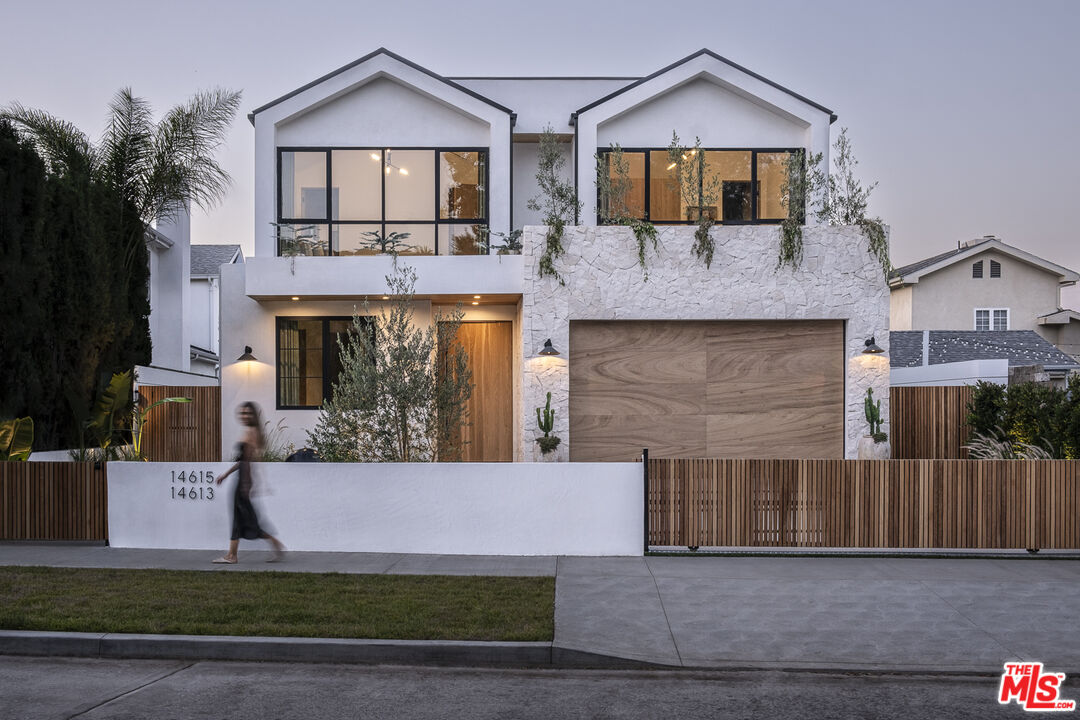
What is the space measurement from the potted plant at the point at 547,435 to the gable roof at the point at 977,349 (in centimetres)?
1517

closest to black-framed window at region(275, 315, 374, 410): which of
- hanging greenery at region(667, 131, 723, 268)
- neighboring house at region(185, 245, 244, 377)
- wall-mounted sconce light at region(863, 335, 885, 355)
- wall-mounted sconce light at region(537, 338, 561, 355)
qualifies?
wall-mounted sconce light at region(537, 338, 561, 355)

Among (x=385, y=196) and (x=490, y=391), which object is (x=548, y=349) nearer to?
(x=490, y=391)

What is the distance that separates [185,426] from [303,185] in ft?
16.9

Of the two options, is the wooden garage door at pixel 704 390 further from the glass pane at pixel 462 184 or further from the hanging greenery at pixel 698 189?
the glass pane at pixel 462 184

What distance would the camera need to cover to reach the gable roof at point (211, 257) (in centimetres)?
3128

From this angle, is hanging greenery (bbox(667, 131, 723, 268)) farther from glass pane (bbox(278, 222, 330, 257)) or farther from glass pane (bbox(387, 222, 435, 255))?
glass pane (bbox(278, 222, 330, 257))

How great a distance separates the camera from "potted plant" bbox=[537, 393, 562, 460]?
14.1 m

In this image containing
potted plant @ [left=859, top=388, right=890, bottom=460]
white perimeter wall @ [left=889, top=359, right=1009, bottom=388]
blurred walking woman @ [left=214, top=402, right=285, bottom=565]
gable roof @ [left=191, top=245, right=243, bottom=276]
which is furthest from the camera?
gable roof @ [left=191, top=245, right=243, bottom=276]

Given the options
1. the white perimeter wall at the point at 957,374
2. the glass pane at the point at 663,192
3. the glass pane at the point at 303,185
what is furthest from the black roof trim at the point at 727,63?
the white perimeter wall at the point at 957,374

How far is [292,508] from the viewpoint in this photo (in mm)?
10836

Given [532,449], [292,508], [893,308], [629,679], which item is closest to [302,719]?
[629,679]

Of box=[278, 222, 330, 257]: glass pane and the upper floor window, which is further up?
box=[278, 222, 330, 257]: glass pane

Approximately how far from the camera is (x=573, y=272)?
14742 mm

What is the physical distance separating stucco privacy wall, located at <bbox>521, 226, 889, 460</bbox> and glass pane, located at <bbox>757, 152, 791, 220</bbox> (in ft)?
7.65
